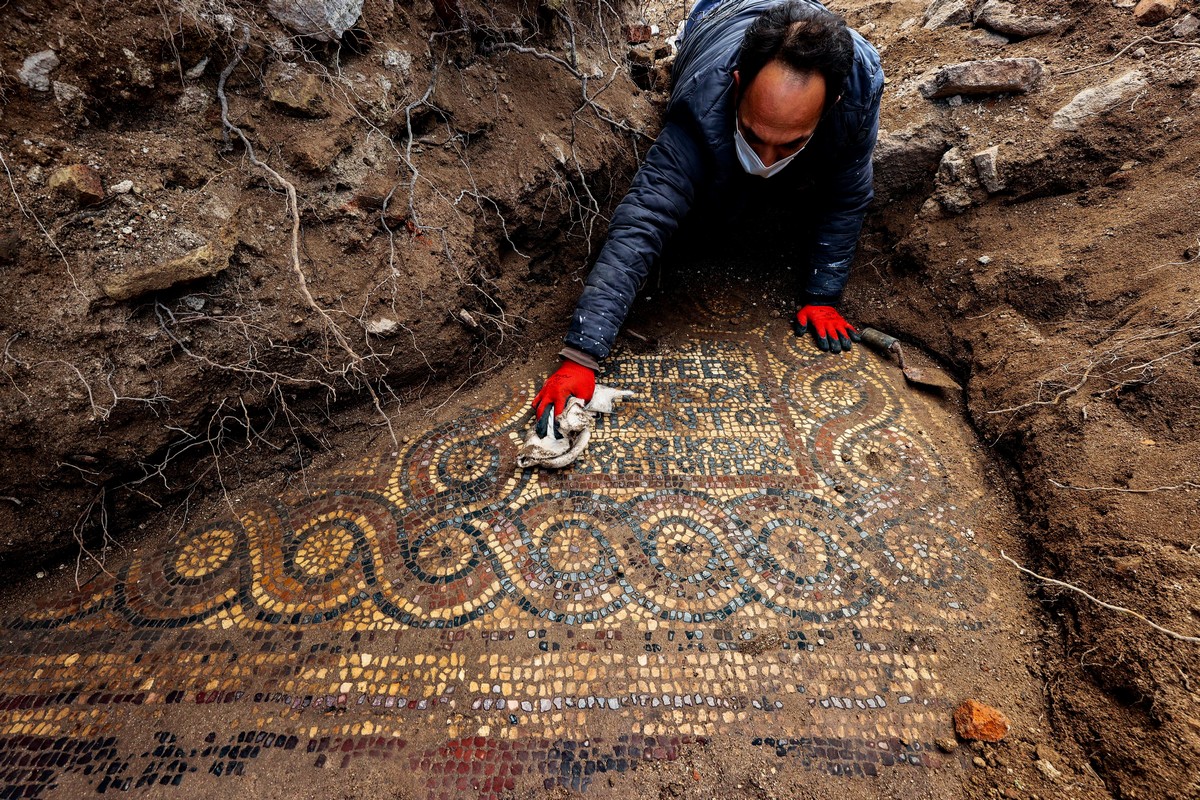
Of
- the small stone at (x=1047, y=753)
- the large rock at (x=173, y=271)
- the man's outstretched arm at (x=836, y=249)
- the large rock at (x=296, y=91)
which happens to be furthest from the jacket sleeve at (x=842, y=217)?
the large rock at (x=173, y=271)

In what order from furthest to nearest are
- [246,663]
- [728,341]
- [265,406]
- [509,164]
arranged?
1. [728,341]
2. [509,164]
3. [265,406]
4. [246,663]

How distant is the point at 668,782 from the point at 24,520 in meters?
2.16

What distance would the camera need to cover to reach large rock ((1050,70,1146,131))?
233cm

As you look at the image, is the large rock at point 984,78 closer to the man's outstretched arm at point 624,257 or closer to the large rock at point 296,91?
the man's outstretched arm at point 624,257

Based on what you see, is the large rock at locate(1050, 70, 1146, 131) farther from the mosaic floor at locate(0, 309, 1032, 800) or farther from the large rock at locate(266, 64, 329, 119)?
the large rock at locate(266, 64, 329, 119)

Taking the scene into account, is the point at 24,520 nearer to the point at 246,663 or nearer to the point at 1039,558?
the point at 246,663

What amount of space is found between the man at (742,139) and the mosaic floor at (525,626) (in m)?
0.56

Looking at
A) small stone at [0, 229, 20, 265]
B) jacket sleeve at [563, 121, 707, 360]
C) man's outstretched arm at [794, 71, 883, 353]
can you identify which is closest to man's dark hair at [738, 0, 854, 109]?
jacket sleeve at [563, 121, 707, 360]

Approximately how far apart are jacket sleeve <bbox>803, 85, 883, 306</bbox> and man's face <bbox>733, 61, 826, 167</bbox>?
0.49 meters

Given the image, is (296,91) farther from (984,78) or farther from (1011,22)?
(1011,22)

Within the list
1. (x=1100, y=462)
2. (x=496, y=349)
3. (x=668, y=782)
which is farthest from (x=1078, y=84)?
(x=668, y=782)

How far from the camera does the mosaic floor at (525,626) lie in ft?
4.71

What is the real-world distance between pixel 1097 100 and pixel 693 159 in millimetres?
1933

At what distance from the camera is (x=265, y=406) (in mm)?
1979
